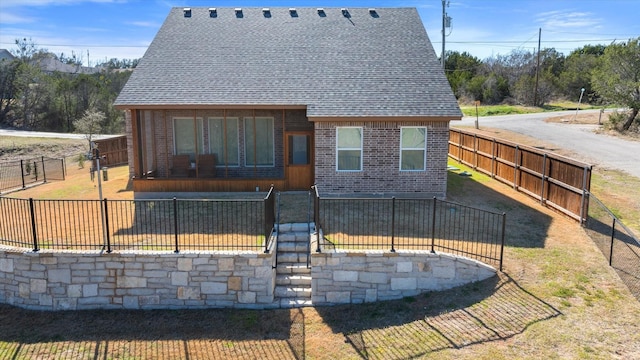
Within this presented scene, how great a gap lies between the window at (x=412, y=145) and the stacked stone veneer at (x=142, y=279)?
21.3 ft

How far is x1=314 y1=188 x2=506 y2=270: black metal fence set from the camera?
36.6 feet

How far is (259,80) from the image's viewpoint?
54.8ft

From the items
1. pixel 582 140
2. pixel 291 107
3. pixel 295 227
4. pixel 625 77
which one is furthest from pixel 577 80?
pixel 295 227

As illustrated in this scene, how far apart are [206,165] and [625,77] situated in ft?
99.7

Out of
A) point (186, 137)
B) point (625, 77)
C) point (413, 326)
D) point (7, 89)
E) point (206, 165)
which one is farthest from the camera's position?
point (7, 89)

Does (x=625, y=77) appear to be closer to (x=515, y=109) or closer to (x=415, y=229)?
(x=515, y=109)

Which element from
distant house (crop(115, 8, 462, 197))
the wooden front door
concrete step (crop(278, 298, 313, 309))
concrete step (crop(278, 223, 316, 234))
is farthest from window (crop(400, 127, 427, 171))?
concrete step (crop(278, 298, 313, 309))

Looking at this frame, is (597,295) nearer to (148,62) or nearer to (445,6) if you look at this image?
(148,62)

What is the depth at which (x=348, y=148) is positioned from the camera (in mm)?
15414

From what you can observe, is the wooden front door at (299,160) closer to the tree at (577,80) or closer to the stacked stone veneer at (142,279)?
the stacked stone veneer at (142,279)

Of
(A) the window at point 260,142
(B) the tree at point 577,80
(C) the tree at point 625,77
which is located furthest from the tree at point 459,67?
(A) the window at point 260,142

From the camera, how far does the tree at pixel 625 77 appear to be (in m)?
32.5

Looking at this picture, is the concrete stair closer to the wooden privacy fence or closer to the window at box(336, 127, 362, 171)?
the window at box(336, 127, 362, 171)

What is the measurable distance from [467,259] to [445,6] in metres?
23.7
